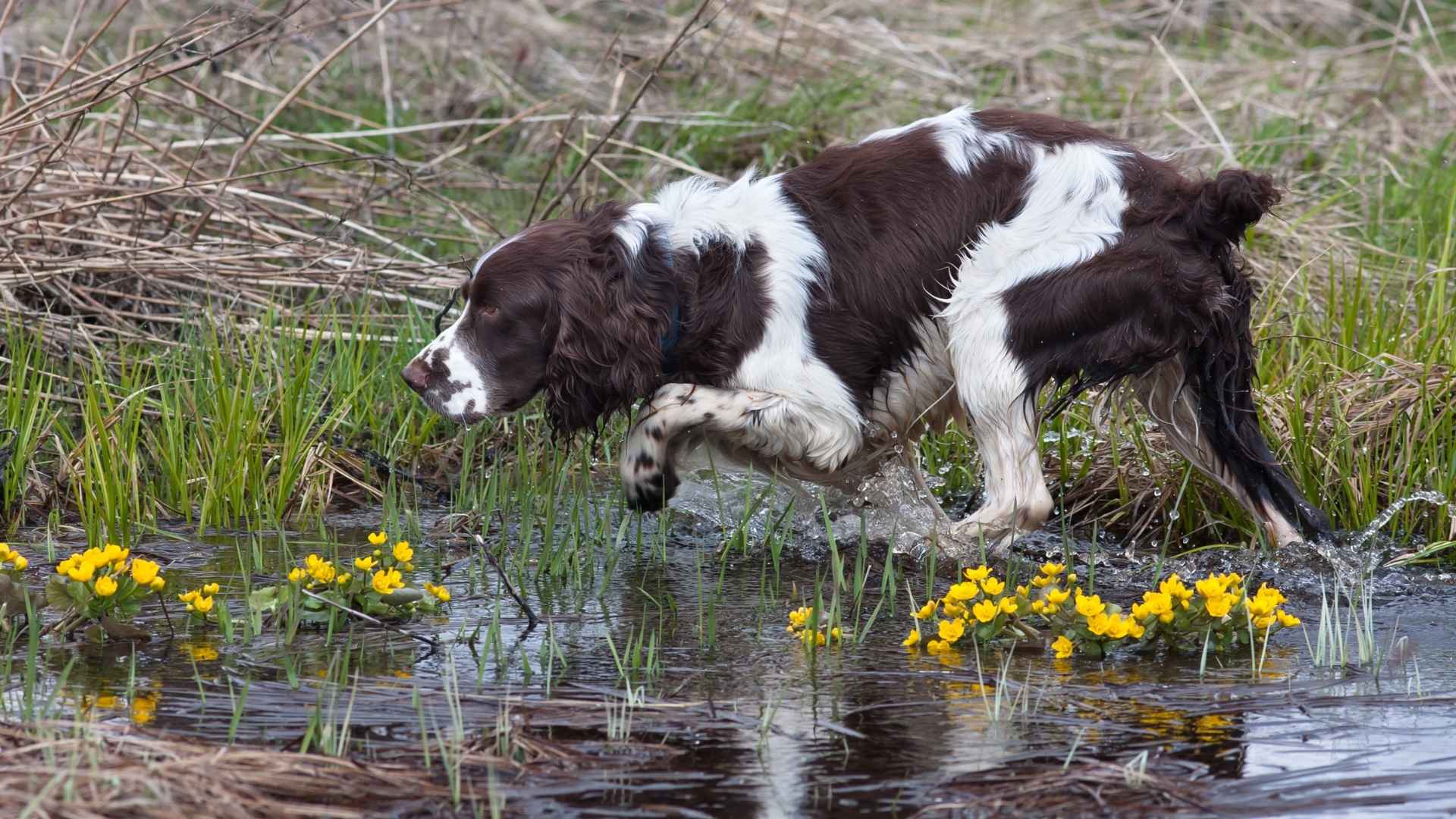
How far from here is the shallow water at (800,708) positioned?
2438mm

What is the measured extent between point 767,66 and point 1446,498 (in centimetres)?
445

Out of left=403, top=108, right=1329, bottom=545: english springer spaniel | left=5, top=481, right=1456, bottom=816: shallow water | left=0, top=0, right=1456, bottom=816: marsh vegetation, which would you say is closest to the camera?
left=5, top=481, right=1456, bottom=816: shallow water

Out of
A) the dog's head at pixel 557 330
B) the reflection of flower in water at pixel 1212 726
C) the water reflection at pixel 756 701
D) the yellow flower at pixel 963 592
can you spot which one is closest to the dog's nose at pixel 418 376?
the dog's head at pixel 557 330

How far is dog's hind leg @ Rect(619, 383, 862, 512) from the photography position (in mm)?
3920

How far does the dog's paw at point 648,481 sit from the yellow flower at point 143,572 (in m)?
1.24

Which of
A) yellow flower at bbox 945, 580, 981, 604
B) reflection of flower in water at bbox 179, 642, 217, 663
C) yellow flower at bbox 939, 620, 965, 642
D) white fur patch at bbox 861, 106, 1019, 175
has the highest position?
white fur patch at bbox 861, 106, 1019, 175

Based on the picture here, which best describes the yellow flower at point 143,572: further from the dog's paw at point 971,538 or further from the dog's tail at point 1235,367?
the dog's tail at point 1235,367

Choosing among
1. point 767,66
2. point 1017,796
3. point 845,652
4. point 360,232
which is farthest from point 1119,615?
point 767,66

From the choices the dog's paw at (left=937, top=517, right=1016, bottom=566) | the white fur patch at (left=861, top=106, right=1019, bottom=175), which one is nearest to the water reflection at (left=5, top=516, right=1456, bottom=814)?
the dog's paw at (left=937, top=517, right=1016, bottom=566)

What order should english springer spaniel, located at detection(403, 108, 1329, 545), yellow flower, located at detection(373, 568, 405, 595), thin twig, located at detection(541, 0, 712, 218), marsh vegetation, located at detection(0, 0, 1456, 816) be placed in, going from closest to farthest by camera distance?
marsh vegetation, located at detection(0, 0, 1456, 816), yellow flower, located at detection(373, 568, 405, 595), english springer spaniel, located at detection(403, 108, 1329, 545), thin twig, located at detection(541, 0, 712, 218)

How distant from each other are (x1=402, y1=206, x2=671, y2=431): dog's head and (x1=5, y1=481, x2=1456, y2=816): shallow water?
0.52 meters

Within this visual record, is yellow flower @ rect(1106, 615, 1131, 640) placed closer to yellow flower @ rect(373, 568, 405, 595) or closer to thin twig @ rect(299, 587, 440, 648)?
thin twig @ rect(299, 587, 440, 648)

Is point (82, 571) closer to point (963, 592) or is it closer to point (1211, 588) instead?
point (963, 592)

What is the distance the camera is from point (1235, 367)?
154 inches
